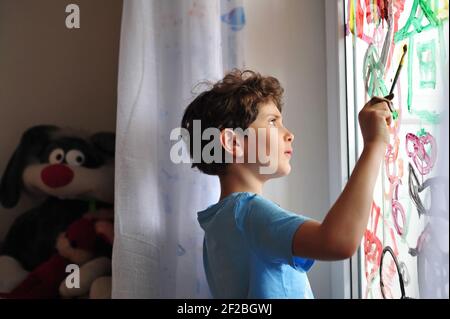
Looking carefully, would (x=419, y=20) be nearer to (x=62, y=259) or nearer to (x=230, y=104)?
(x=230, y=104)

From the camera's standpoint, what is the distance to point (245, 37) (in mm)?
1016

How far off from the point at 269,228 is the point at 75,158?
60 cm

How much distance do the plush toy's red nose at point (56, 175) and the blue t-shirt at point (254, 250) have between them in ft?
1.43

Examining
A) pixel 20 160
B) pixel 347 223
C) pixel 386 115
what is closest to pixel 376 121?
pixel 386 115

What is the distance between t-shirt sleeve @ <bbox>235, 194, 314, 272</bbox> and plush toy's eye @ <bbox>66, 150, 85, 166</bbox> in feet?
1.68

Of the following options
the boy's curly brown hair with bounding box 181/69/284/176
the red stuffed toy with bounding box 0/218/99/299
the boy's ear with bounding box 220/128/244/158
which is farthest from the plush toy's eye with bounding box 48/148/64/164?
the boy's ear with bounding box 220/128/244/158

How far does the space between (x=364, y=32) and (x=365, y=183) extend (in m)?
0.40

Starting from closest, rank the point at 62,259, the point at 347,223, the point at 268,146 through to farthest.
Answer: the point at 347,223, the point at 268,146, the point at 62,259

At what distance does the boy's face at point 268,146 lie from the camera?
2.68ft

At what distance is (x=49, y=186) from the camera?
107 centimetres

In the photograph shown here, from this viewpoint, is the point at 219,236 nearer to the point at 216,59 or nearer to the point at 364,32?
the point at 216,59

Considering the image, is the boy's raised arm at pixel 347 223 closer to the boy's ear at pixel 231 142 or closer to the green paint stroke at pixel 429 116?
the green paint stroke at pixel 429 116

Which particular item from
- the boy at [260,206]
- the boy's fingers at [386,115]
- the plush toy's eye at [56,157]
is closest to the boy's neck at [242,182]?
the boy at [260,206]
